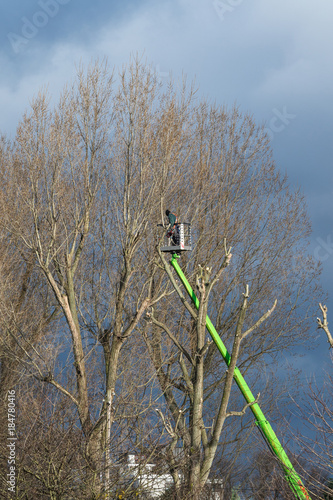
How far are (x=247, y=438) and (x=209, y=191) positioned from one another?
6169 millimetres

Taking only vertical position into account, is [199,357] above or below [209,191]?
below

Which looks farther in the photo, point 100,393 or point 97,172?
point 97,172

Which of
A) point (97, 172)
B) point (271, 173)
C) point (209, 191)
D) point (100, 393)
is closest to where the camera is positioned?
point (100, 393)

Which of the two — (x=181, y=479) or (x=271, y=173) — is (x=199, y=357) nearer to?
(x=181, y=479)

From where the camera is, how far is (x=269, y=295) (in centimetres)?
1498

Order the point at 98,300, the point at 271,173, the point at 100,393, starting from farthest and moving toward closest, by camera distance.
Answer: the point at 271,173
the point at 98,300
the point at 100,393

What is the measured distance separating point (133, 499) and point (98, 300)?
545cm

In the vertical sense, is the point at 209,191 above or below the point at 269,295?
above

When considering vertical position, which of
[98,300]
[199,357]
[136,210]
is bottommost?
[199,357]

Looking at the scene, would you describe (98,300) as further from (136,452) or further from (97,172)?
(136,452)

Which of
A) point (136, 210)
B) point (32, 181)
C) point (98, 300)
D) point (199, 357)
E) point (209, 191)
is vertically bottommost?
point (199, 357)

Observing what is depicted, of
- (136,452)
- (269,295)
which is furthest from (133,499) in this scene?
(269,295)

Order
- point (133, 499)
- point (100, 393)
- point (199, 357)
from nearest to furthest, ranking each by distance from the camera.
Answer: point (133, 499) < point (199, 357) < point (100, 393)


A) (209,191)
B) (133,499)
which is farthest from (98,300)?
(133,499)
